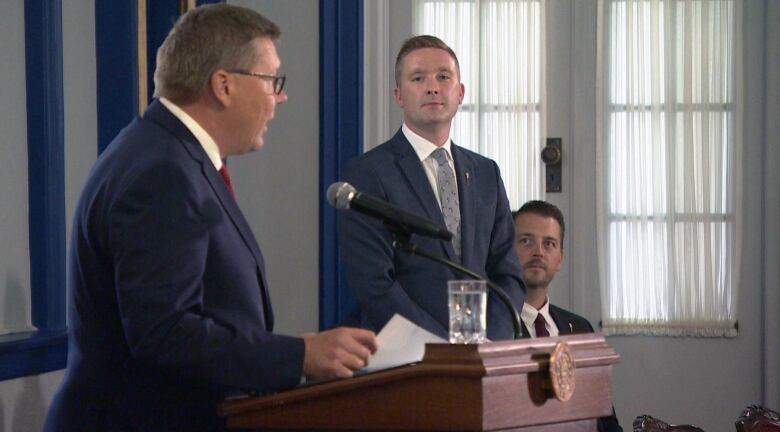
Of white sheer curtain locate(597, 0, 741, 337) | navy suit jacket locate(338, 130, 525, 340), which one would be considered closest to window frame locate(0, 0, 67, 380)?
navy suit jacket locate(338, 130, 525, 340)

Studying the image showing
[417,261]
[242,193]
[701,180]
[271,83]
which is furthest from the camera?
[701,180]

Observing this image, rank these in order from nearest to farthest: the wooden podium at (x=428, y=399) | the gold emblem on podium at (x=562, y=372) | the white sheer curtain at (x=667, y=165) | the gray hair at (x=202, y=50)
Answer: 1. the wooden podium at (x=428, y=399)
2. the gold emblem on podium at (x=562, y=372)
3. the gray hair at (x=202, y=50)
4. the white sheer curtain at (x=667, y=165)

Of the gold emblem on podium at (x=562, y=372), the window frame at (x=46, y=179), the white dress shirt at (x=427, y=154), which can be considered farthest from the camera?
the white dress shirt at (x=427, y=154)

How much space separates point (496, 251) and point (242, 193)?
157 centimetres

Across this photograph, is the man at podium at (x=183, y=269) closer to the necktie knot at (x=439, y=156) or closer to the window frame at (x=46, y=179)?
the window frame at (x=46, y=179)

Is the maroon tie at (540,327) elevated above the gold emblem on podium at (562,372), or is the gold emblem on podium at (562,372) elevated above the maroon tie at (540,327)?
the gold emblem on podium at (562,372)

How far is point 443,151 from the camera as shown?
346 cm

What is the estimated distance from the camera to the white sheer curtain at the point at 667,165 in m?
5.14

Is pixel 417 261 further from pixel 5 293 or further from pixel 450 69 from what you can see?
pixel 5 293

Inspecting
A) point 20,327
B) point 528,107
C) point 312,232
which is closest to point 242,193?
point 312,232

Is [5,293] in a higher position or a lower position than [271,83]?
lower

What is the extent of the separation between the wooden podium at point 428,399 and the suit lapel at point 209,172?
305 mm

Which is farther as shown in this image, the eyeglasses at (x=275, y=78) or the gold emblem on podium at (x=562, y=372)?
the eyeglasses at (x=275, y=78)

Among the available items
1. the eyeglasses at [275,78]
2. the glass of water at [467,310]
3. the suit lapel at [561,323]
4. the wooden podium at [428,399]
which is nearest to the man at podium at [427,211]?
the suit lapel at [561,323]
